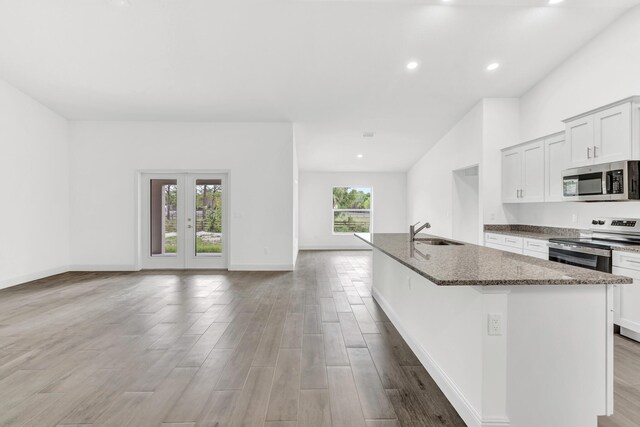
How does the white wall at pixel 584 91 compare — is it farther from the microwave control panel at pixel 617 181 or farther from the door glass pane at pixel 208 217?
the door glass pane at pixel 208 217

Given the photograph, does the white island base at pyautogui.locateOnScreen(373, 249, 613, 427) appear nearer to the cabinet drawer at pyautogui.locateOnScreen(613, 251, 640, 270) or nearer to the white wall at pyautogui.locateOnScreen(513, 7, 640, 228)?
the cabinet drawer at pyautogui.locateOnScreen(613, 251, 640, 270)

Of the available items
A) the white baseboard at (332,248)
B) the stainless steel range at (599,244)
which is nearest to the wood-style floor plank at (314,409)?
the stainless steel range at (599,244)

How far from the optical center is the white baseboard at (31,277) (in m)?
5.10

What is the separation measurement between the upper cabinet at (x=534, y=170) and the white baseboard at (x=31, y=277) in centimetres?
812

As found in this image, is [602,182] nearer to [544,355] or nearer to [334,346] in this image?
[544,355]

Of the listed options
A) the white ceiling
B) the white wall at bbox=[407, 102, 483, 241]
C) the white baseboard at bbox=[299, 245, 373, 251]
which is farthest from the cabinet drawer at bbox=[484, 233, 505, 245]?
the white baseboard at bbox=[299, 245, 373, 251]

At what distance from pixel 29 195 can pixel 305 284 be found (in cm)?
490

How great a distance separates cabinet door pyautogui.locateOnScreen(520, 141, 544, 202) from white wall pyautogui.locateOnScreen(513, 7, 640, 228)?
0.38m

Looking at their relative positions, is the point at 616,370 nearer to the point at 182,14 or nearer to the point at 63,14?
the point at 182,14

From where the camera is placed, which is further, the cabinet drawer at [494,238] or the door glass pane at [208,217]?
the door glass pane at [208,217]

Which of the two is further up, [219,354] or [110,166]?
[110,166]

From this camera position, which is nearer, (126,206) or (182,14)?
(182,14)

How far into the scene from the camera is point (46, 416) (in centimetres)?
194

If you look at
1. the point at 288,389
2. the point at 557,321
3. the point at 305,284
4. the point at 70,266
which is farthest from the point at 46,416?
the point at 70,266
